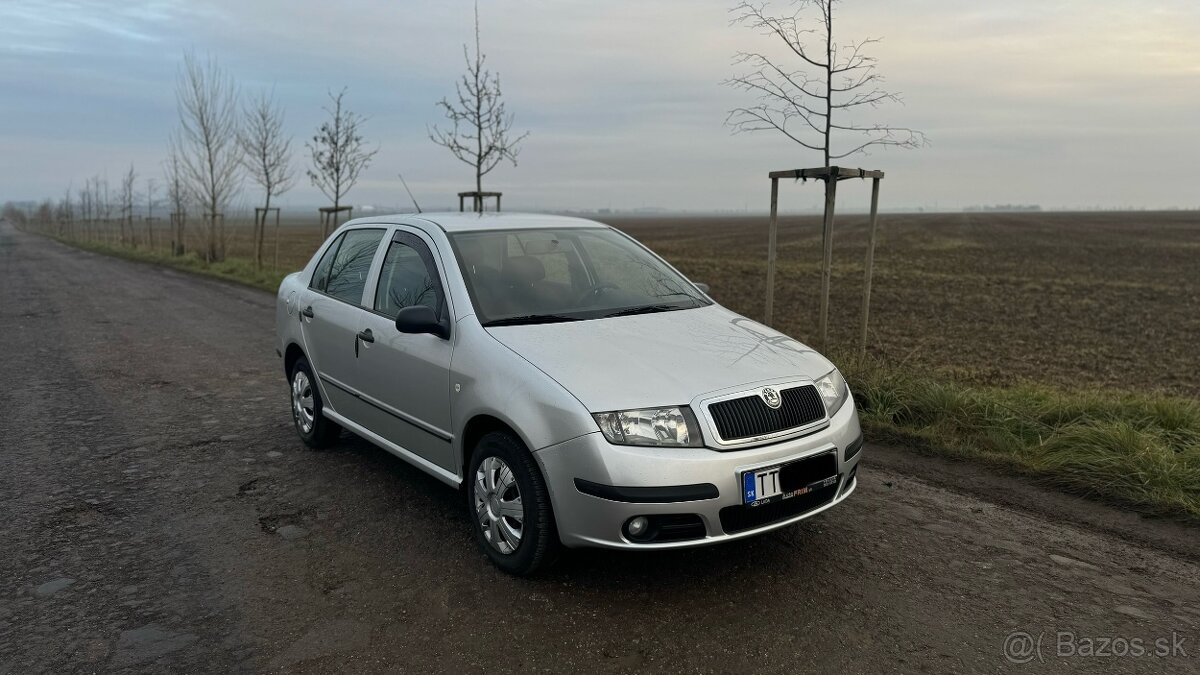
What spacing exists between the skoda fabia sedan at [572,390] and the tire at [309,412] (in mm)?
338

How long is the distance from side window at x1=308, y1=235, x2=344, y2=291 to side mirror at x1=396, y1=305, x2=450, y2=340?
5.78 ft

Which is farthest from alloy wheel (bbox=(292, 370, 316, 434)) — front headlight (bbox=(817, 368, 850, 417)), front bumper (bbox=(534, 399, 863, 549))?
front headlight (bbox=(817, 368, 850, 417))

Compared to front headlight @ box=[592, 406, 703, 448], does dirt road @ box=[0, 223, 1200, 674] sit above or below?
below

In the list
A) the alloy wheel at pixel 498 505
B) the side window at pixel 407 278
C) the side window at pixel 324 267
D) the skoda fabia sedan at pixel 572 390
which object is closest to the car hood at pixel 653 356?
the skoda fabia sedan at pixel 572 390

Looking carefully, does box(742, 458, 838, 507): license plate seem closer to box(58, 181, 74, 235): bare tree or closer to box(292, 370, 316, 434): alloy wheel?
box(292, 370, 316, 434): alloy wheel

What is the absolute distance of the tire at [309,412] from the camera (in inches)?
219

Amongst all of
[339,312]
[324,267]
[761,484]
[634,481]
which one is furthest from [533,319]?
[324,267]

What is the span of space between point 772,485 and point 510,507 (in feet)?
3.76

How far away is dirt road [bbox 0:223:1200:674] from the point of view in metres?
3.06

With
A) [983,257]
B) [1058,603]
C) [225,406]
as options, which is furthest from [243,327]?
[983,257]

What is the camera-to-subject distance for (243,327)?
11758 millimetres

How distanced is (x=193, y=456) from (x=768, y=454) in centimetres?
407

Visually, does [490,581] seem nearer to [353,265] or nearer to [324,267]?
[353,265]

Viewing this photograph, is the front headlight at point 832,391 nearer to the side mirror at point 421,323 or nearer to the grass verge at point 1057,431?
the side mirror at point 421,323
